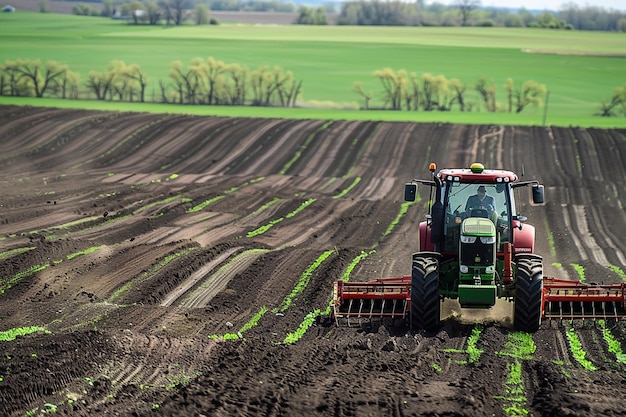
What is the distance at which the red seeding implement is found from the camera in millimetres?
12102

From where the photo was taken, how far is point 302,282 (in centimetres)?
1567

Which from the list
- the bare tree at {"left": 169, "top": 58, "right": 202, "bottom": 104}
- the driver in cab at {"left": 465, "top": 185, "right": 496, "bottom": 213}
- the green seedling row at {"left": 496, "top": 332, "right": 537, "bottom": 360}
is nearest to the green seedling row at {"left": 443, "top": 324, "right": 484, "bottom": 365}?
the green seedling row at {"left": 496, "top": 332, "right": 537, "bottom": 360}

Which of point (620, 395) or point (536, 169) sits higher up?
point (620, 395)

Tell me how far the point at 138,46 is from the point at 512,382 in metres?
68.7

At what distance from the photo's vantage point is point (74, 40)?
71.3 meters

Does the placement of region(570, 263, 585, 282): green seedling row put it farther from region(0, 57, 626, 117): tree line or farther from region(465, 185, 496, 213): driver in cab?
region(0, 57, 626, 117): tree line

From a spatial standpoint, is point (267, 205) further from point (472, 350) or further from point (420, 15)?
point (420, 15)

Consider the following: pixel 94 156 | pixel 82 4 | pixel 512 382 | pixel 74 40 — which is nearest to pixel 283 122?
pixel 94 156

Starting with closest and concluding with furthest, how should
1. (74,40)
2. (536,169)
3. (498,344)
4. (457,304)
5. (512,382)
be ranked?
(512,382) → (498,344) → (457,304) → (536,169) → (74,40)

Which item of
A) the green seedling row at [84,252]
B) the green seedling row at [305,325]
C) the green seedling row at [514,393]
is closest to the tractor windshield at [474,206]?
the green seedling row at [305,325]

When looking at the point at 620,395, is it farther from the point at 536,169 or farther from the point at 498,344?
the point at 536,169

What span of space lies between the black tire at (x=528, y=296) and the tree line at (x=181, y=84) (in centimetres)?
4268

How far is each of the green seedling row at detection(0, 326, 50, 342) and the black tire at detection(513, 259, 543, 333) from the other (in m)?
6.67

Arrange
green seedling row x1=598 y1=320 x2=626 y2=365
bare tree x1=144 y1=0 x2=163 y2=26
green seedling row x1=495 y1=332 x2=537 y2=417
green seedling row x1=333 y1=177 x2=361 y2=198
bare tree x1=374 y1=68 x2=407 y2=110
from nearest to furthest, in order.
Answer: green seedling row x1=495 y1=332 x2=537 y2=417 → green seedling row x1=598 y1=320 x2=626 y2=365 → green seedling row x1=333 y1=177 x2=361 y2=198 → bare tree x1=374 y1=68 x2=407 y2=110 → bare tree x1=144 y1=0 x2=163 y2=26
